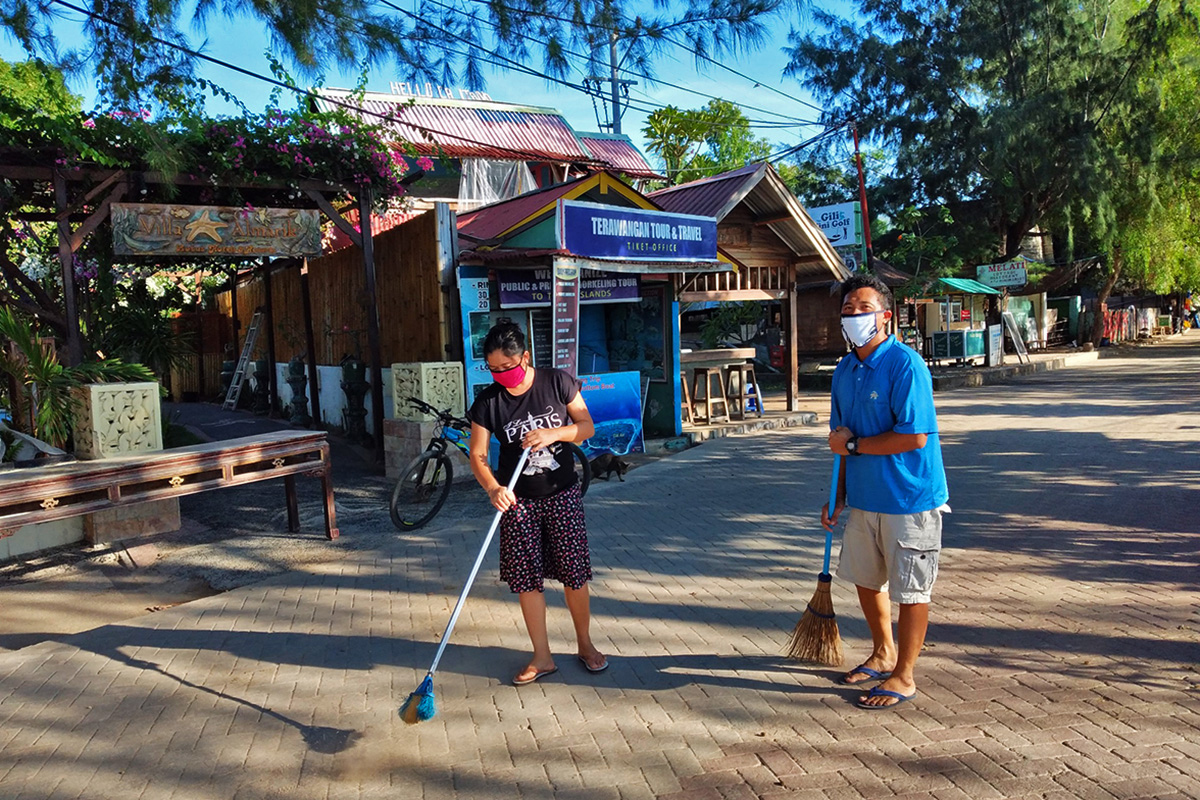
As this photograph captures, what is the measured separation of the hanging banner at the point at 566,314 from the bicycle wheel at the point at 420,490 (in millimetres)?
2203

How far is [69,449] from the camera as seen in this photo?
6.91 metres

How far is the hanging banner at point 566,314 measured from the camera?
9.83 meters

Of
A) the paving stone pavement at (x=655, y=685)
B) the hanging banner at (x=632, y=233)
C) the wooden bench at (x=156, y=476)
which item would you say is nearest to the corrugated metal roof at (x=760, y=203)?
the hanging banner at (x=632, y=233)

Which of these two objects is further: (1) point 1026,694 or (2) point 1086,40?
(2) point 1086,40

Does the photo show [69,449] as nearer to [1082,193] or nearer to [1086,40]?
[1082,193]

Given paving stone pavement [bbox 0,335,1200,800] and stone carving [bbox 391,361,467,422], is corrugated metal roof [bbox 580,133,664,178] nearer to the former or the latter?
stone carving [bbox 391,361,467,422]

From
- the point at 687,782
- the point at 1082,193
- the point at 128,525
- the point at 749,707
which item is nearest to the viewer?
the point at 687,782

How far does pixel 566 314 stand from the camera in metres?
10.0

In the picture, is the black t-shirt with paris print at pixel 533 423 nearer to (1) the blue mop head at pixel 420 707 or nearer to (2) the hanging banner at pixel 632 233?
(1) the blue mop head at pixel 420 707

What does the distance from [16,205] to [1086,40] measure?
27490 mm

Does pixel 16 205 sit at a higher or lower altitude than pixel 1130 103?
lower

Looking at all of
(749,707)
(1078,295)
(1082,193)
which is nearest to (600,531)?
(749,707)

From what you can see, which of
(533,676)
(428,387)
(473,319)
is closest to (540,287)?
(473,319)

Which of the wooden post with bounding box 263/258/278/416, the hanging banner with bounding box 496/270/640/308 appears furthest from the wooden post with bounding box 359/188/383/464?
the wooden post with bounding box 263/258/278/416
